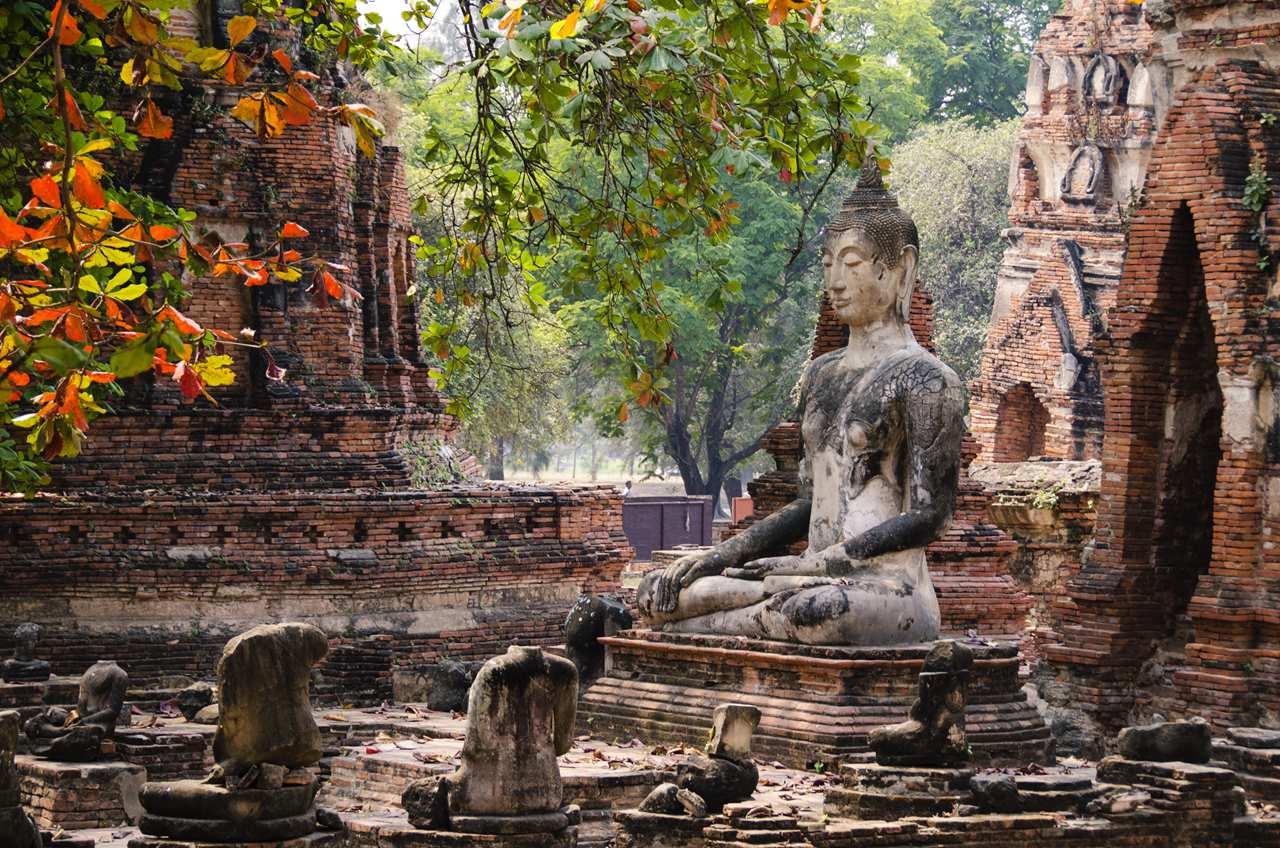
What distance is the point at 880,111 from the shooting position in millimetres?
46062

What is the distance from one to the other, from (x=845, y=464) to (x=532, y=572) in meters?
5.88

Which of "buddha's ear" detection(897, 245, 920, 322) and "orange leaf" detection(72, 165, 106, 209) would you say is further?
"buddha's ear" detection(897, 245, 920, 322)

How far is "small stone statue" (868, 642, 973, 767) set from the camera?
1123cm

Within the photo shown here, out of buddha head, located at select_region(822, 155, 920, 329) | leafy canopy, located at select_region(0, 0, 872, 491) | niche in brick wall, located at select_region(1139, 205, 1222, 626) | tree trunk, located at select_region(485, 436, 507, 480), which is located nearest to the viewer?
leafy canopy, located at select_region(0, 0, 872, 491)

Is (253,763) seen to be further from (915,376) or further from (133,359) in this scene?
(915,376)

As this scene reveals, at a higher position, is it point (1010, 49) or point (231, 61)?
point (1010, 49)

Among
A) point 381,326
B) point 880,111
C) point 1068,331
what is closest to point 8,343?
point 381,326

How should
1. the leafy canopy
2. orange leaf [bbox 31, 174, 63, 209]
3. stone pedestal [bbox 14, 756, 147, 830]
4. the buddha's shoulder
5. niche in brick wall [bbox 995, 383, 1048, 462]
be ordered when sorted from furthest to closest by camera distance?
niche in brick wall [bbox 995, 383, 1048, 462], the buddha's shoulder, stone pedestal [bbox 14, 756, 147, 830], the leafy canopy, orange leaf [bbox 31, 174, 63, 209]

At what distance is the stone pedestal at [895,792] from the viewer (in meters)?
10.9

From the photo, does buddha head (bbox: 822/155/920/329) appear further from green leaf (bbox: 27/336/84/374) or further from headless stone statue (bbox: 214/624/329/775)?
green leaf (bbox: 27/336/84/374)

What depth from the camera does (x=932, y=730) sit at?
36.8 feet

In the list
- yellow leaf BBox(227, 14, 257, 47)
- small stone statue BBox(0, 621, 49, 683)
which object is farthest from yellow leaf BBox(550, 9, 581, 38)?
small stone statue BBox(0, 621, 49, 683)

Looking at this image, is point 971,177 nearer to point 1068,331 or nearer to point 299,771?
point 1068,331

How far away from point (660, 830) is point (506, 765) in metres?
0.85
